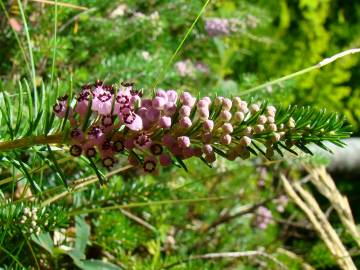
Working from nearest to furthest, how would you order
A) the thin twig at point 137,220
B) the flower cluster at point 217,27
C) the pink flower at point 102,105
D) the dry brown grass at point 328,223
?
the pink flower at point 102,105 < the dry brown grass at point 328,223 < the thin twig at point 137,220 < the flower cluster at point 217,27

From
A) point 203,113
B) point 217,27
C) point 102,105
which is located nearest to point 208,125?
point 203,113

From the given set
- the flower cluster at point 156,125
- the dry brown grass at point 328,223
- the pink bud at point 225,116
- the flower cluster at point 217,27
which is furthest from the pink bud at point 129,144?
the flower cluster at point 217,27

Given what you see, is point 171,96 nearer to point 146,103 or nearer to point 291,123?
point 146,103

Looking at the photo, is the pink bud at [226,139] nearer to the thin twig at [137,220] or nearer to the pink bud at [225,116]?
the pink bud at [225,116]

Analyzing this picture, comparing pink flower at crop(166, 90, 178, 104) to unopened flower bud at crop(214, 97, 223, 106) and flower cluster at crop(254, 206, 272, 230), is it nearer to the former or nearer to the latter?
unopened flower bud at crop(214, 97, 223, 106)

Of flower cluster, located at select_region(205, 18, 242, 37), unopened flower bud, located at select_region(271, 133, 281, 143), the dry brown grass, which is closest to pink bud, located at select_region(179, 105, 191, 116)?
unopened flower bud, located at select_region(271, 133, 281, 143)

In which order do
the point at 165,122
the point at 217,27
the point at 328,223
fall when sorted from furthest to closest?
the point at 217,27, the point at 328,223, the point at 165,122

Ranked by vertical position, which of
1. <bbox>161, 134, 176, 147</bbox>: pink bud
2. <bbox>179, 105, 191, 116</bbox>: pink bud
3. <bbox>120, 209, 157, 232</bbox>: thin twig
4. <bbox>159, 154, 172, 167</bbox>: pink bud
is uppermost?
<bbox>179, 105, 191, 116</bbox>: pink bud
